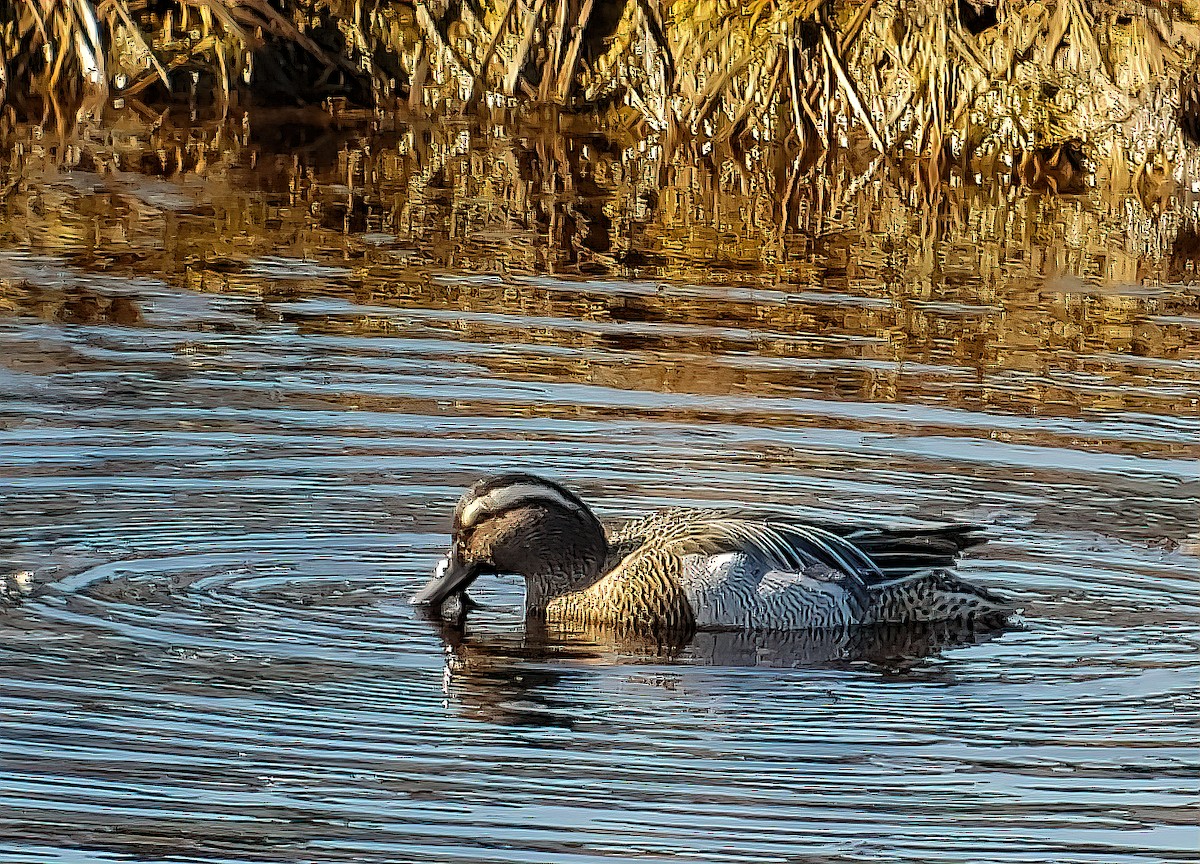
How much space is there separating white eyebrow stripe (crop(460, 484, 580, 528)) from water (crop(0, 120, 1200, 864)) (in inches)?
13.4

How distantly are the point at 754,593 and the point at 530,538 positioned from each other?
766mm

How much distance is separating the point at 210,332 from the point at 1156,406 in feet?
15.1

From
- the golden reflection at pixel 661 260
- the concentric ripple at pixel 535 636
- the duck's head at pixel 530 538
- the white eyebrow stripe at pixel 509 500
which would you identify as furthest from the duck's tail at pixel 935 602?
the golden reflection at pixel 661 260

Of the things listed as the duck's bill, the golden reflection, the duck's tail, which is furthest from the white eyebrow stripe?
the golden reflection

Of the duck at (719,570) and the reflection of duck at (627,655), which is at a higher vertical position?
the duck at (719,570)

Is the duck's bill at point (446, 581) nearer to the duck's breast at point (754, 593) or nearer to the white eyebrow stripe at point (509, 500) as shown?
the white eyebrow stripe at point (509, 500)

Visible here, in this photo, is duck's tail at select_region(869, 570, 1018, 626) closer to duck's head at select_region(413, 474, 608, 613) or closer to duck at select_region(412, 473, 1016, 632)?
duck at select_region(412, 473, 1016, 632)

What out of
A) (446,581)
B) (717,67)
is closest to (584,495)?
(446,581)

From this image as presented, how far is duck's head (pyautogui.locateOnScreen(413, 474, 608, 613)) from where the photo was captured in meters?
7.93

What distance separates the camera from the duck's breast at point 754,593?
7.67 metres

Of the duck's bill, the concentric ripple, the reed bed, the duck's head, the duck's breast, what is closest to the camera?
the concentric ripple

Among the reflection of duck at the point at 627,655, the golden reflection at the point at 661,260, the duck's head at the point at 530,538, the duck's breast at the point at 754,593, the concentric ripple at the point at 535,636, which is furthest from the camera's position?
the golden reflection at the point at 661,260

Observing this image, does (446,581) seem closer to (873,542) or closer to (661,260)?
(873,542)

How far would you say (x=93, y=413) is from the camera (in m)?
10.1
